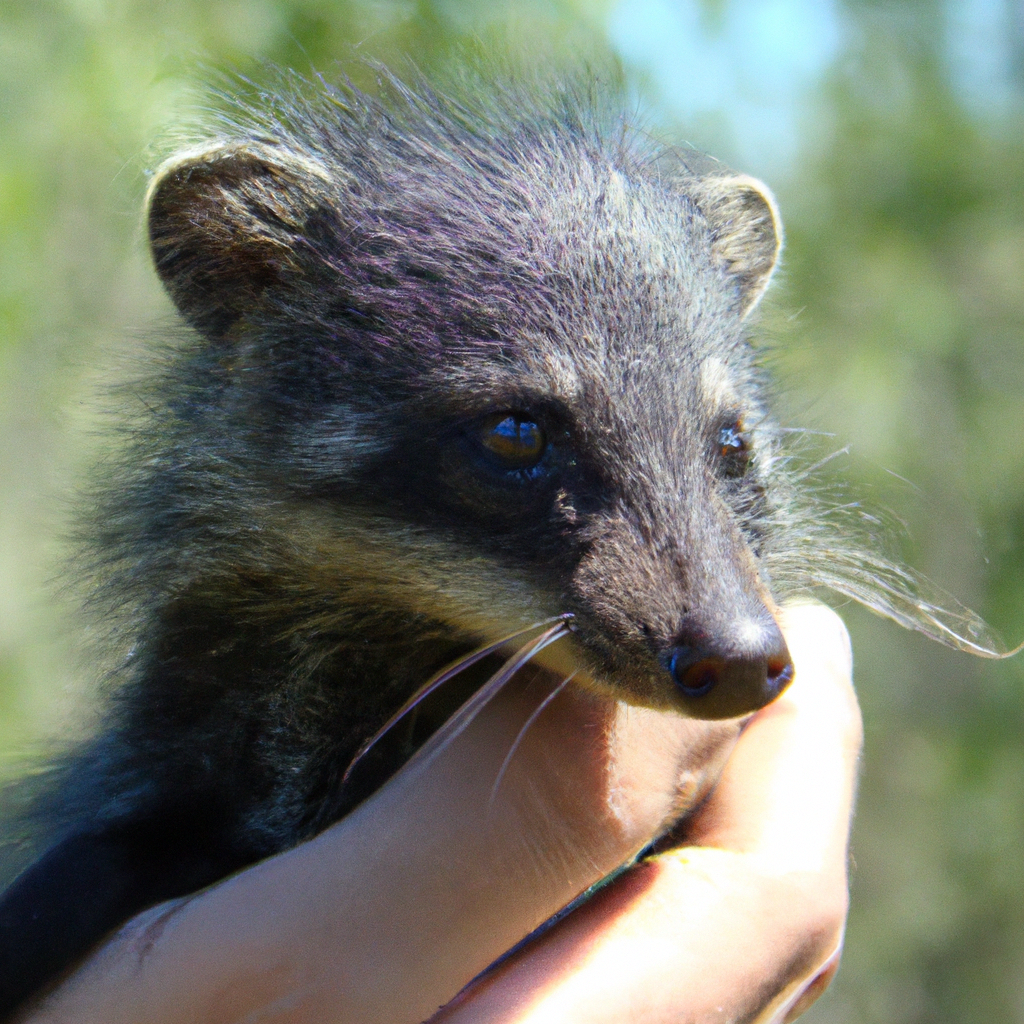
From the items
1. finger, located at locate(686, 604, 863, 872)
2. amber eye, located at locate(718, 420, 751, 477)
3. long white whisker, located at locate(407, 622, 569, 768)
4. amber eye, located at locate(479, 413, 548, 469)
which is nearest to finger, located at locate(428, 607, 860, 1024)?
finger, located at locate(686, 604, 863, 872)

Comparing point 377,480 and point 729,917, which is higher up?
point 377,480

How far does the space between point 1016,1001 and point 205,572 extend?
1002cm

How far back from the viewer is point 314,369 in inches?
91.9

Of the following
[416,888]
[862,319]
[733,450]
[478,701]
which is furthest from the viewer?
[862,319]

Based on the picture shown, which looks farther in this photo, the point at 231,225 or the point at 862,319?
the point at 862,319

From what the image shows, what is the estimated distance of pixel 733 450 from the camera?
234 centimetres

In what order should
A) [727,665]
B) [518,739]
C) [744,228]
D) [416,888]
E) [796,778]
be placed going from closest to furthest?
[727,665] < [416,888] < [518,739] < [796,778] < [744,228]

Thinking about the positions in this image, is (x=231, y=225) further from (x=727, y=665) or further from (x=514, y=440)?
(x=727, y=665)

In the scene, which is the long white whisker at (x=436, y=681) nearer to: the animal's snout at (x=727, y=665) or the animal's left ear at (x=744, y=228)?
the animal's snout at (x=727, y=665)

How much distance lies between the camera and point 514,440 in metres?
2.11

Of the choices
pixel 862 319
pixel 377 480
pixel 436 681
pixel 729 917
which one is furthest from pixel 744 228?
pixel 862 319

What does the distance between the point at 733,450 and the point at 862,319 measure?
5.72 m

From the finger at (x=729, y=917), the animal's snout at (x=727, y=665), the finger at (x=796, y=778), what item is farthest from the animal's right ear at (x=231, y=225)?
the finger at (x=729, y=917)

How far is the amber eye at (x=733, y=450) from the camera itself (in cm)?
230
